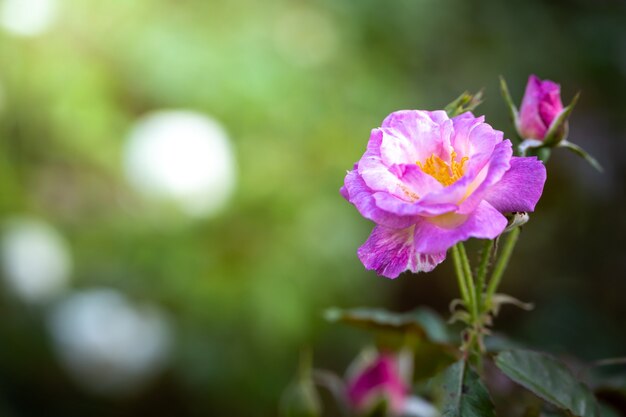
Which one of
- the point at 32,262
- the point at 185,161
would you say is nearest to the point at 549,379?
the point at 185,161

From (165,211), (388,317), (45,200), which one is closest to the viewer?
(388,317)

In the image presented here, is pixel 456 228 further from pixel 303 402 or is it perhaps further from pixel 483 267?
pixel 303 402

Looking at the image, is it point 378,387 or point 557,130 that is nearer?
point 557,130

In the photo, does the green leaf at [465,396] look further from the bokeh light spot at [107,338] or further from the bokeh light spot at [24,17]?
the bokeh light spot at [24,17]

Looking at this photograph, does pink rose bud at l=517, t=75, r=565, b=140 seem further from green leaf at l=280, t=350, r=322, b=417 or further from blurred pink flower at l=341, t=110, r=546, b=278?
green leaf at l=280, t=350, r=322, b=417

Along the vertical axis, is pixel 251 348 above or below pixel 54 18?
below

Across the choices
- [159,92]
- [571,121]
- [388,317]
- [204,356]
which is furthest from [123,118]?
[388,317]

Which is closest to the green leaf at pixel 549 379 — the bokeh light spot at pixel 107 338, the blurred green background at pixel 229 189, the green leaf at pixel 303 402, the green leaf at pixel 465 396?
the green leaf at pixel 465 396

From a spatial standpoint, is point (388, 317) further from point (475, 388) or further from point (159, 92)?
point (159, 92)
